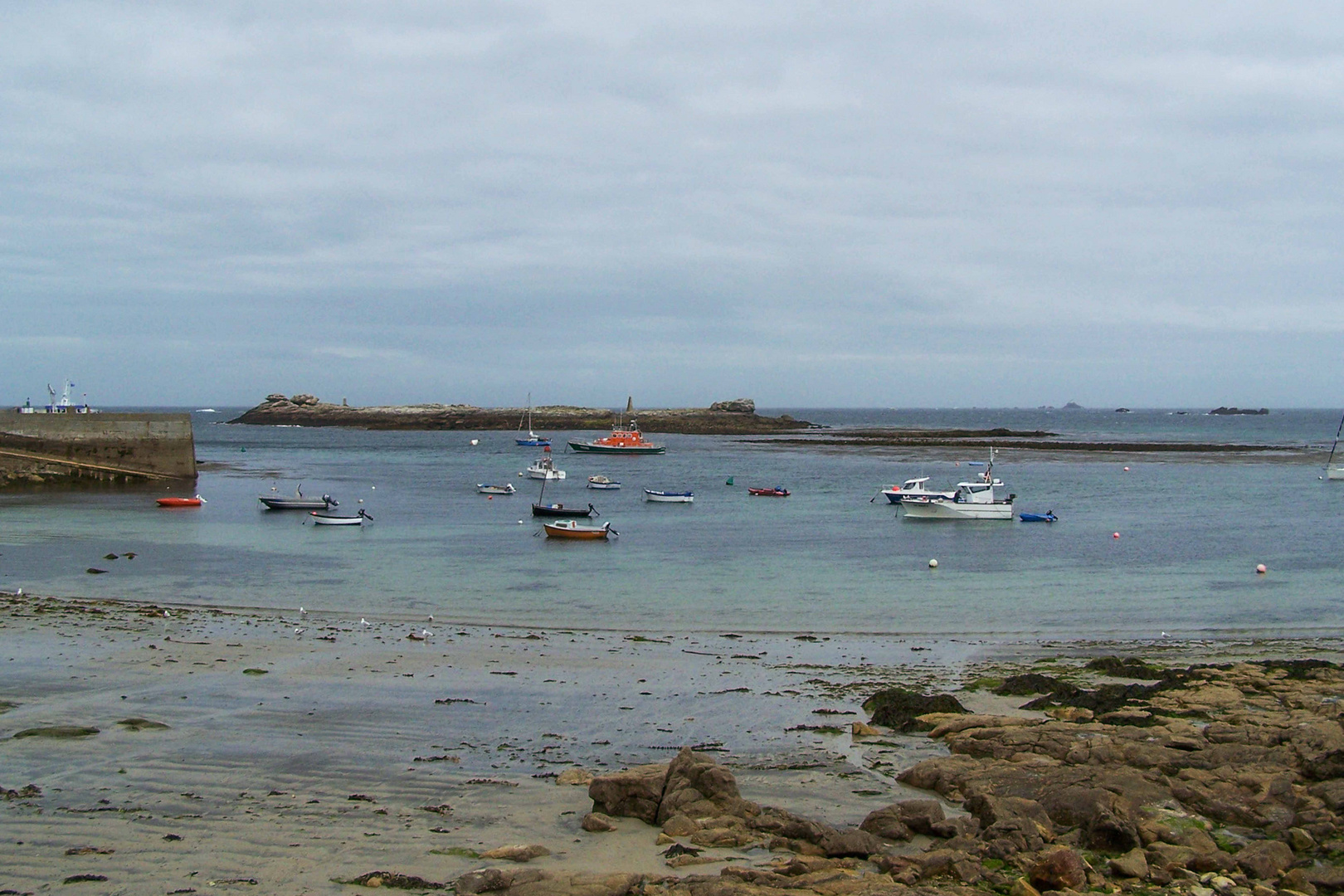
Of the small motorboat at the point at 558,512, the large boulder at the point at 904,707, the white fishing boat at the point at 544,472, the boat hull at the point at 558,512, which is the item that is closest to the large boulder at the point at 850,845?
the large boulder at the point at 904,707

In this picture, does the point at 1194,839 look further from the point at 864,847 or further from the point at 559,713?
the point at 559,713

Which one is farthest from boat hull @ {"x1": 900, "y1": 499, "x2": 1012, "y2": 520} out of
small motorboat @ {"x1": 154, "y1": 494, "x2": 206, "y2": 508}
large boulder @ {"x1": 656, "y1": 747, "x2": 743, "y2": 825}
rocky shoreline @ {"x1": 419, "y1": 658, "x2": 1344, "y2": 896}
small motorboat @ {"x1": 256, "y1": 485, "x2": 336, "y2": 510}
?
large boulder @ {"x1": 656, "y1": 747, "x2": 743, "y2": 825}

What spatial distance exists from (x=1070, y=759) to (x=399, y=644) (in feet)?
41.5

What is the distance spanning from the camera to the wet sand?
9742mm

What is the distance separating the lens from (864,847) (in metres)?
9.49

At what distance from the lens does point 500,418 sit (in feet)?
531

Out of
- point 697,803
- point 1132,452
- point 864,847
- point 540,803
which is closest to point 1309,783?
point 864,847

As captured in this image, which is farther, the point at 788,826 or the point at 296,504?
the point at 296,504

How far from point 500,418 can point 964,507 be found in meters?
121

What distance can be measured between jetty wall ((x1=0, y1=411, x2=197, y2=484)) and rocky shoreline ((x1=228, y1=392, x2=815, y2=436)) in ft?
288

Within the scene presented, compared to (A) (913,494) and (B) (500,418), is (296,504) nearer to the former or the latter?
(A) (913,494)

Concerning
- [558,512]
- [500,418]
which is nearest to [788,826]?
[558,512]

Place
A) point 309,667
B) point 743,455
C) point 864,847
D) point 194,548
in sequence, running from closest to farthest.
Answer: point 864,847
point 309,667
point 194,548
point 743,455

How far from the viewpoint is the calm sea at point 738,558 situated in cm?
2438
